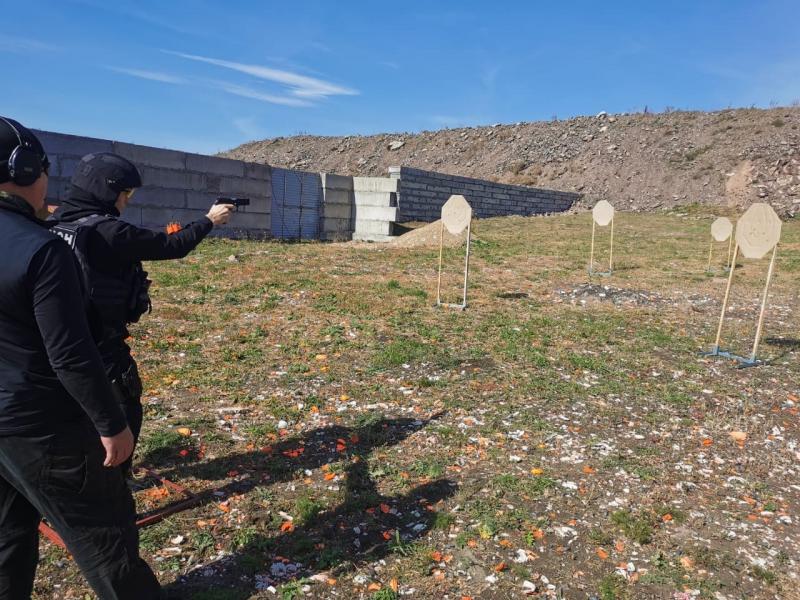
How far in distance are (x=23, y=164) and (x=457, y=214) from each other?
8154mm

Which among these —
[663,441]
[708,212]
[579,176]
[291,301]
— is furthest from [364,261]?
[579,176]

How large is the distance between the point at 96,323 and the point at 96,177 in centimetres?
82

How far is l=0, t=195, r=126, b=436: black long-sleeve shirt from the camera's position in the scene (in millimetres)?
1904

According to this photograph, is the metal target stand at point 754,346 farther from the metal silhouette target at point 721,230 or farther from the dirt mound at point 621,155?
the dirt mound at point 621,155

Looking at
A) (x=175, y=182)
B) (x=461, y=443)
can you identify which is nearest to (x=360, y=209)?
(x=175, y=182)

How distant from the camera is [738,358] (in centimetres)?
741

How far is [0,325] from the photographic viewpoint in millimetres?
1971

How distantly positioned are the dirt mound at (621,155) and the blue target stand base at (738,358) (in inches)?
938

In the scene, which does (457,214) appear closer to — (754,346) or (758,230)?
(758,230)

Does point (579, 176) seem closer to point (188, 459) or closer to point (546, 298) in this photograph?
point (546, 298)

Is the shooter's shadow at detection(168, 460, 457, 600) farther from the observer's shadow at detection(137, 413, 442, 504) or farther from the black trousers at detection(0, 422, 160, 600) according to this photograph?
Answer: the black trousers at detection(0, 422, 160, 600)

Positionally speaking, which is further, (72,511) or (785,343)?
(785,343)

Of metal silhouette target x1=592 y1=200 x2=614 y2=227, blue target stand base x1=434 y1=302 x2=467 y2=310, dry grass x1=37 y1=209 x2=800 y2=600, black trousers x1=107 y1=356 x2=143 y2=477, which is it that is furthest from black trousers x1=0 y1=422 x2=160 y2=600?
metal silhouette target x1=592 y1=200 x2=614 y2=227

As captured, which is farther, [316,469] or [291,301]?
[291,301]
